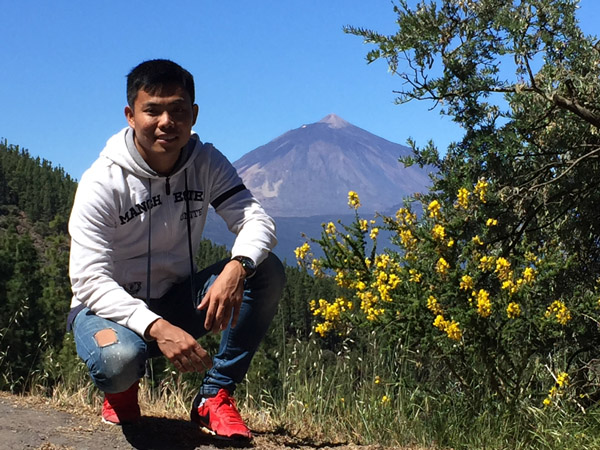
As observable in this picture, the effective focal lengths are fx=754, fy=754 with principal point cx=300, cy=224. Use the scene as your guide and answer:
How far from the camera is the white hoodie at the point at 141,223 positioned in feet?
11.5

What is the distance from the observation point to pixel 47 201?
148 m

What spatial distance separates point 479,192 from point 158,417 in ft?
8.22

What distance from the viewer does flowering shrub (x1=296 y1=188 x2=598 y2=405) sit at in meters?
4.38

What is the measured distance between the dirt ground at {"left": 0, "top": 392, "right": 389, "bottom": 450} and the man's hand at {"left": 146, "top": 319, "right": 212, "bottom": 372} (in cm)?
79

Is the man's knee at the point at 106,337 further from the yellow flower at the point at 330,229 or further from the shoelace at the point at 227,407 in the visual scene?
the yellow flower at the point at 330,229

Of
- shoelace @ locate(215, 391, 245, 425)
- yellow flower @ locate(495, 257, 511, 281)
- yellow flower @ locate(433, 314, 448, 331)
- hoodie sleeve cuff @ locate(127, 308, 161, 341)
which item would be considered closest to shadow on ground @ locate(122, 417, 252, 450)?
shoelace @ locate(215, 391, 245, 425)

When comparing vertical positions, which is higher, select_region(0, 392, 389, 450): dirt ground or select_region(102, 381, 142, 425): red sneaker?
select_region(102, 381, 142, 425): red sneaker

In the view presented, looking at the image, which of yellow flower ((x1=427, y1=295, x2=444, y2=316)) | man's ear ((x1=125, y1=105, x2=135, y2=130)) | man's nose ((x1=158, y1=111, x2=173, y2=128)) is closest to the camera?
man's nose ((x1=158, y1=111, x2=173, y2=128))

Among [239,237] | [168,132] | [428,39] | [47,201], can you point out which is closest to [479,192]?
[428,39]

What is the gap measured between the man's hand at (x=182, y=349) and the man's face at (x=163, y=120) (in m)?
0.93

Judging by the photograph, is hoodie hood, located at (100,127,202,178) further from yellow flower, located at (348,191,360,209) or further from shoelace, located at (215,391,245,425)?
yellow flower, located at (348,191,360,209)

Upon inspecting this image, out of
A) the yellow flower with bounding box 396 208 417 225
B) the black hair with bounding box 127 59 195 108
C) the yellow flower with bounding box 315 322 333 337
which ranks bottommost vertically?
the yellow flower with bounding box 315 322 333 337

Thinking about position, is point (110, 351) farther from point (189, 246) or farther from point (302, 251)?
point (302, 251)

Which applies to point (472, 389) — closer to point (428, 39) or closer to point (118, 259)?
point (118, 259)
